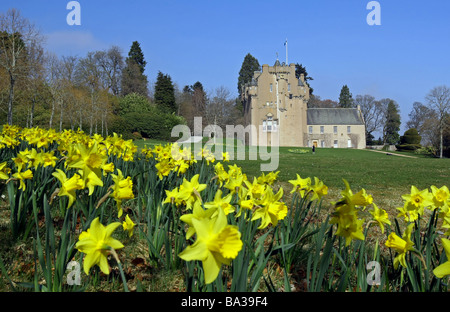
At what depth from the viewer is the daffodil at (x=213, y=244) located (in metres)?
0.99

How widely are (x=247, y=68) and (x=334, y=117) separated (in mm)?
20851

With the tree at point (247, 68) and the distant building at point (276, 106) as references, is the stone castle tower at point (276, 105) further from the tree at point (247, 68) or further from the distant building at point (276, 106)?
the tree at point (247, 68)

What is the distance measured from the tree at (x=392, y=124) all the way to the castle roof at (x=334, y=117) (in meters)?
11.1

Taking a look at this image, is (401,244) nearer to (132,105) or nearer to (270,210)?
(270,210)

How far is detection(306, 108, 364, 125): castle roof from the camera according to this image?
48844mm

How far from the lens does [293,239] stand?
2.19 meters

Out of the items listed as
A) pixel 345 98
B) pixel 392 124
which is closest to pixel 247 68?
pixel 345 98

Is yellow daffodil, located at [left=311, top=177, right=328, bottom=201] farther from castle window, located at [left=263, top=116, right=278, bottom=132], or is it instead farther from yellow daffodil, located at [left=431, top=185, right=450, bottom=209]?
castle window, located at [left=263, top=116, right=278, bottom=132]

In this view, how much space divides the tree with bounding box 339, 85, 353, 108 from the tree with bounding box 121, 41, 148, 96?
127 ft

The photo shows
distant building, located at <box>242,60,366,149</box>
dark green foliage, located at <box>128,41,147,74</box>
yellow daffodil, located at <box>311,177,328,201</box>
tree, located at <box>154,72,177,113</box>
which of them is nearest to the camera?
yellow daffodil, located at <box>311,177,328,201</box>

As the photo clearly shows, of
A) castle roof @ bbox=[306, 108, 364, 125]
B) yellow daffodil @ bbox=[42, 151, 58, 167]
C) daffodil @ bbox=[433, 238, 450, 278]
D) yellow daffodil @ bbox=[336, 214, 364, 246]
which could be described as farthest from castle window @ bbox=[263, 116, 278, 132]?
daffodil @ bbox=[433, 238, 450, 278]

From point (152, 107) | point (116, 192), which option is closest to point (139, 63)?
point (152, 107)
